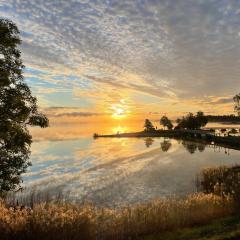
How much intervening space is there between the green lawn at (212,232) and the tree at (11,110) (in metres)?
8.45

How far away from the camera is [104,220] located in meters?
19.1

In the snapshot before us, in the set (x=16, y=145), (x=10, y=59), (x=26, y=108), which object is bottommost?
(x=16, y=145)

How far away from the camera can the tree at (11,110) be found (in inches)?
740

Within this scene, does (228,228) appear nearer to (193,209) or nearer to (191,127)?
(193,209)

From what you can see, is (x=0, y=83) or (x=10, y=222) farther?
(x=0, y=83)

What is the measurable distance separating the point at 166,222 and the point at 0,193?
973 cm

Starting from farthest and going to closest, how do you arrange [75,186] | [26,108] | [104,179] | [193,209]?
1. [104,179]
2. [75,186]
3. [193,209]
4. [26,108]

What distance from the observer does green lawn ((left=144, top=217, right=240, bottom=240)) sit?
54.7 ft

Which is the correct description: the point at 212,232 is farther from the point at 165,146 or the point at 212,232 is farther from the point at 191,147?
the point at 165,146

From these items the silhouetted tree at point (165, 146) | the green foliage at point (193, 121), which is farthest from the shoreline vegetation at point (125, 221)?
the green foliage at point (193, 121)

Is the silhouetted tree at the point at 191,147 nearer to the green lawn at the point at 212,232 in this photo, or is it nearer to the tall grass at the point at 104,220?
the tall grass at the point at 104,220

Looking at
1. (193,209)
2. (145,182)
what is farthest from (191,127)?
(193,209)

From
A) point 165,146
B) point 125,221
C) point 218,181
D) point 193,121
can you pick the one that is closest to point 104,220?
point 125,221

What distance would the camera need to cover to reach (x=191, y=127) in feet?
571
